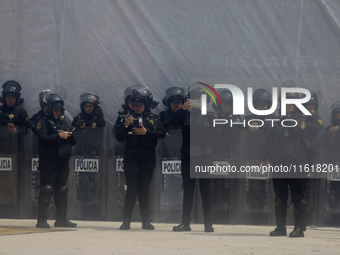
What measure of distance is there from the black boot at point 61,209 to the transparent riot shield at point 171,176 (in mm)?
1648

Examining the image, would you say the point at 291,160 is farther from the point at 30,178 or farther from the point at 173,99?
the point at 30,178

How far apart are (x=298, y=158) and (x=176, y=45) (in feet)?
11.7

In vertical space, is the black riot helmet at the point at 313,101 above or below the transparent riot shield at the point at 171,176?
above

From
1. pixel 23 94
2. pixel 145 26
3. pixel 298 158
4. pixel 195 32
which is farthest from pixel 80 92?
pixel 298 158

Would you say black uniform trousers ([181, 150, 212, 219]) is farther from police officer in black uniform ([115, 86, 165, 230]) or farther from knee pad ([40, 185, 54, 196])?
knee pad ([40, 185, 54, 196])

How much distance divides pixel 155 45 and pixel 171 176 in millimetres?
2399

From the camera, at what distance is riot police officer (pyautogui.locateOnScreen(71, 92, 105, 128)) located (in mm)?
9312

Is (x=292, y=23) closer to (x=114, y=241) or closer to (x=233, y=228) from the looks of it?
(x=233, y=228)

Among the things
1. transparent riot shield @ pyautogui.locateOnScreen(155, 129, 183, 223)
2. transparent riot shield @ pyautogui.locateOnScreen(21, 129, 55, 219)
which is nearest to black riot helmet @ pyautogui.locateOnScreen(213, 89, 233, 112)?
transparent riot shield @ pyautogui.locateOnScreen(155, 129, 183, 223)

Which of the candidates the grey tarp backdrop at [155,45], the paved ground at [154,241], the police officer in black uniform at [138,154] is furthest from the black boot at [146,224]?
the grey tarp backdrop at [155,45]

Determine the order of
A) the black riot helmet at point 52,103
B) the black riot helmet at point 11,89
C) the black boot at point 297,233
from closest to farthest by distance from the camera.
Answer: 1. the black boot at point 297,233
2. the black riot helmet at point 52,103
3. the black riot helmet at point 11,89

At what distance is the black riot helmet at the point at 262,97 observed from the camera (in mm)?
9102

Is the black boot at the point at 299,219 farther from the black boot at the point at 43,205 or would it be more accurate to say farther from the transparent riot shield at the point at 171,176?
the black boot at the point at 43,205

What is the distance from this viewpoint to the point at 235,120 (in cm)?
912
